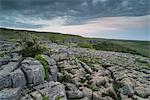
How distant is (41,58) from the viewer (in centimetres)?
2855

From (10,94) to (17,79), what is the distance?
2.46 m

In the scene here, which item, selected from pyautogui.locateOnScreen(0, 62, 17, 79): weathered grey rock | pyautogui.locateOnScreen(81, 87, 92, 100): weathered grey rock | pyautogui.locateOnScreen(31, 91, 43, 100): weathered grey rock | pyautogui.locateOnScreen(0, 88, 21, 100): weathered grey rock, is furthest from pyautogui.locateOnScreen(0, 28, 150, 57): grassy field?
pyautogui.locateOnScreen(0, 88, 21, 100): weathered grey rock

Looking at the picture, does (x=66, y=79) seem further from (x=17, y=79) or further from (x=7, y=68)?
(x=7, y=68)

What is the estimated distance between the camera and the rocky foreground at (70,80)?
2295 cm

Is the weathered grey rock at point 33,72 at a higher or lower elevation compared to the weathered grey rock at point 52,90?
higher

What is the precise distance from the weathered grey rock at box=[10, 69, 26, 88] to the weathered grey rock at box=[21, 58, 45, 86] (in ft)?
2.47

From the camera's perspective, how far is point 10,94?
68.9ft

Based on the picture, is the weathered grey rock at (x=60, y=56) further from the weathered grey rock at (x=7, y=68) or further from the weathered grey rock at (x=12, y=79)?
the weathered grey rock at (x=12, y=79)

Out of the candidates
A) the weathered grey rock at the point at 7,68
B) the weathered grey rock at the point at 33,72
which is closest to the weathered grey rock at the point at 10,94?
the weathered grey rock at the point at 7,68

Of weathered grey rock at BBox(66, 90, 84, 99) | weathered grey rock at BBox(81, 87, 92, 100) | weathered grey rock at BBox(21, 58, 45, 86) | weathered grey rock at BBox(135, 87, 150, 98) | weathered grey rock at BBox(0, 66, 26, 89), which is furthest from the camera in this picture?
weathered grey rock at BBox(135, 87, 150, 98)

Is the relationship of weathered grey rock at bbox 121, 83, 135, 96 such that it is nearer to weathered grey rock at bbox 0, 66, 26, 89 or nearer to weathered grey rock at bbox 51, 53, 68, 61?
weathered grey rock at bbox 51, 53, 68, 61

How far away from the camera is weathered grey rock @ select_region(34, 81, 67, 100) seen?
23.1m

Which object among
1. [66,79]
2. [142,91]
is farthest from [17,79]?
[142,91]

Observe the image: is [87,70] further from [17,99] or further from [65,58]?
[17,99]
